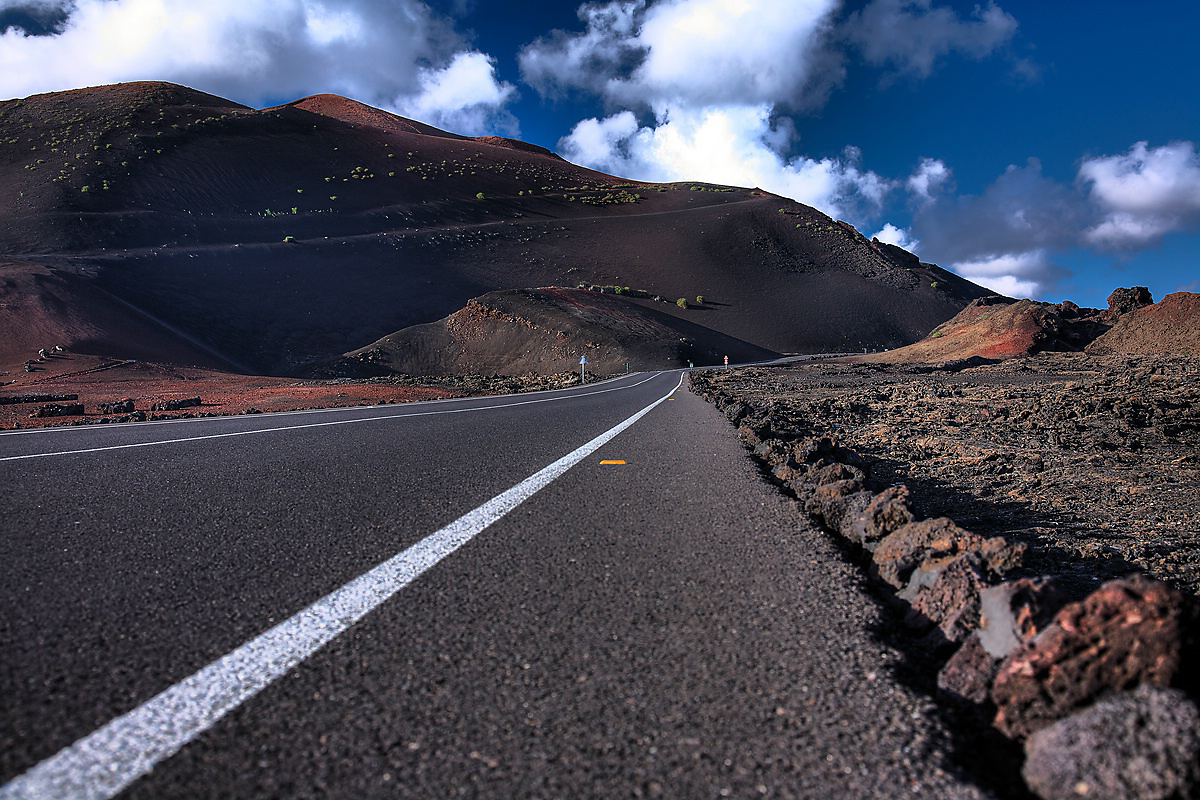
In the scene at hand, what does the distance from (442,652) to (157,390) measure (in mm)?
26172

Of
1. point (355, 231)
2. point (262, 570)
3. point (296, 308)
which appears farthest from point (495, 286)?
point (262, 570)

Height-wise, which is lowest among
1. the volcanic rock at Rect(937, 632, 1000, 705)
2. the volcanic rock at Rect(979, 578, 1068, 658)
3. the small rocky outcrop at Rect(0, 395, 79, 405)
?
the small rocky outcrop at Rect(0, 395, 79, 405)

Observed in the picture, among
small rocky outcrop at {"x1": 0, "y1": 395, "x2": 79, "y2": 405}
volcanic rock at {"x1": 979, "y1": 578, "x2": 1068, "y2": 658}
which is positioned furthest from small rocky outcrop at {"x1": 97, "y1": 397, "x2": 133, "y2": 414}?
volcanic rock at {"x1": 979, "y1": 578, "x2": 1068, "y2": 658}

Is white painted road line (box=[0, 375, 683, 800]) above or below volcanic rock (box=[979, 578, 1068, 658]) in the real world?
below

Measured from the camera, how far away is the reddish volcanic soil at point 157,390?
57.4 ft

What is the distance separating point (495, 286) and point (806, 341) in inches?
1536

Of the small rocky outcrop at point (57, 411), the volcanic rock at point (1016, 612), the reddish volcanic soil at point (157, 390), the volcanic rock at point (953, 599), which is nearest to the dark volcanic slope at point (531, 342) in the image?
the reddish volcanic soil at point (157, 390)

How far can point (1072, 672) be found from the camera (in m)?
1.50

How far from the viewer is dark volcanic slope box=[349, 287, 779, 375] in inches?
2025

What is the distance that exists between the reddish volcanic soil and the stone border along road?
1665cm

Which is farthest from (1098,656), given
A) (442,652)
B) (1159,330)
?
(1159,330)

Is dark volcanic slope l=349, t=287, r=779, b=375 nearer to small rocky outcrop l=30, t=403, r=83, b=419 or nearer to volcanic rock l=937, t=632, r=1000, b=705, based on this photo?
small rocky outcrop l=30, t=403, r=83, b=419

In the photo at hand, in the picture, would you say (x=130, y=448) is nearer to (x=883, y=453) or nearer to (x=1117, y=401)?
(x=883, y=453)

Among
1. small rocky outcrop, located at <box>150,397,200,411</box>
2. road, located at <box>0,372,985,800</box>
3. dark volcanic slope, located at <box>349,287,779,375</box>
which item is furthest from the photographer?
dark volcanic slope, located at <box>349,287,779,375</box>
